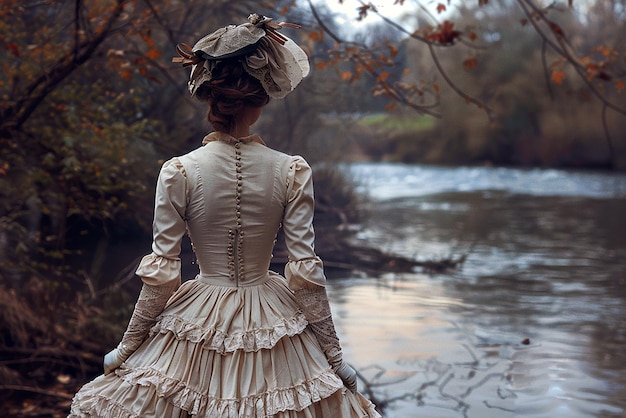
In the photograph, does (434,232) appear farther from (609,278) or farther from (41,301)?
(41,301)

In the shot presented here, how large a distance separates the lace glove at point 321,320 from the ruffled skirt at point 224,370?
24mm

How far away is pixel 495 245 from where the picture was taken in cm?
965

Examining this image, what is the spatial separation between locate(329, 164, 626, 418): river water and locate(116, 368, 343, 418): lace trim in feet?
6.27

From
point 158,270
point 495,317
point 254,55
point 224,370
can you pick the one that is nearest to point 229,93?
point 254,55

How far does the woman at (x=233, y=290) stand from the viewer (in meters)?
2.16

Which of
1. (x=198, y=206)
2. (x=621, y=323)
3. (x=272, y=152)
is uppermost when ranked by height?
(x=272, y=152)

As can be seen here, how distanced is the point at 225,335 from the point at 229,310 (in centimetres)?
8

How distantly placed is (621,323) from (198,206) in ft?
14.7

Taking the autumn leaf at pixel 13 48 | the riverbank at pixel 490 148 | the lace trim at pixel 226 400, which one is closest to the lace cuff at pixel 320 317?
the lace trim at pixel 226 400

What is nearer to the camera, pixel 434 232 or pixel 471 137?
pixel 434 232

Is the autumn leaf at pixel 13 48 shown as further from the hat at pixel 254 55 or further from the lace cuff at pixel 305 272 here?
the lace cuff at pixel 305 272

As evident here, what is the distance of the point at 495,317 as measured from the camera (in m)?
6.02

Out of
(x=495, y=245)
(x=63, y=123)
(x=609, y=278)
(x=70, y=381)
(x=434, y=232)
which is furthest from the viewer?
(x=434, y=232)

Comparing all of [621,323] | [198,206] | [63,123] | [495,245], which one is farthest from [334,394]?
[495,245]
